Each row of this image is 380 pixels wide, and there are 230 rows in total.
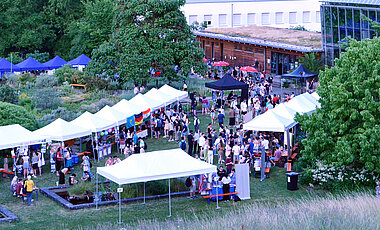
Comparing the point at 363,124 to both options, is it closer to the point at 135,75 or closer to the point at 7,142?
the point at 7,142

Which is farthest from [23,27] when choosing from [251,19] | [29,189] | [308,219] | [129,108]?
[308,219]

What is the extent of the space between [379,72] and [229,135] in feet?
25.1

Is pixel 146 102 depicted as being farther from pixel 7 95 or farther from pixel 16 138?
pixel 16 138

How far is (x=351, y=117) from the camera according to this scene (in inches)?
840

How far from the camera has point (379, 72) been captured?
21.8 metres

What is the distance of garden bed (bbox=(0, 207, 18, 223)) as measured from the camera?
60.6 feet

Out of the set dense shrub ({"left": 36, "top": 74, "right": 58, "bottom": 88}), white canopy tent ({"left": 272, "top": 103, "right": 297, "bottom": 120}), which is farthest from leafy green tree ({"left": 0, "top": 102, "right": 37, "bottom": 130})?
dense shrub ({"left": 36, "top": 74, "right": 58, "bottom": 88})

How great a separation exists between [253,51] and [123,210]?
126 feet

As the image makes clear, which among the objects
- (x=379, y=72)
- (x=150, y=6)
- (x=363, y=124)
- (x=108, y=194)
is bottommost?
(x=108, y=194)

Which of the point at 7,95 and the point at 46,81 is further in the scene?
the point at 46,81

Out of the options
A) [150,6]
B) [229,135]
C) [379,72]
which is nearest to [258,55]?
[150,6]

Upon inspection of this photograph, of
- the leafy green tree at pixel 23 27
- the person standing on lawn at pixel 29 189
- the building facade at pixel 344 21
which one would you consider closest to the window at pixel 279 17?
the leafy green tree at pixel 23 27

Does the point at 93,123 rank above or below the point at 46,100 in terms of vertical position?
above

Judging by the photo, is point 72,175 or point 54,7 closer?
point 72,175
